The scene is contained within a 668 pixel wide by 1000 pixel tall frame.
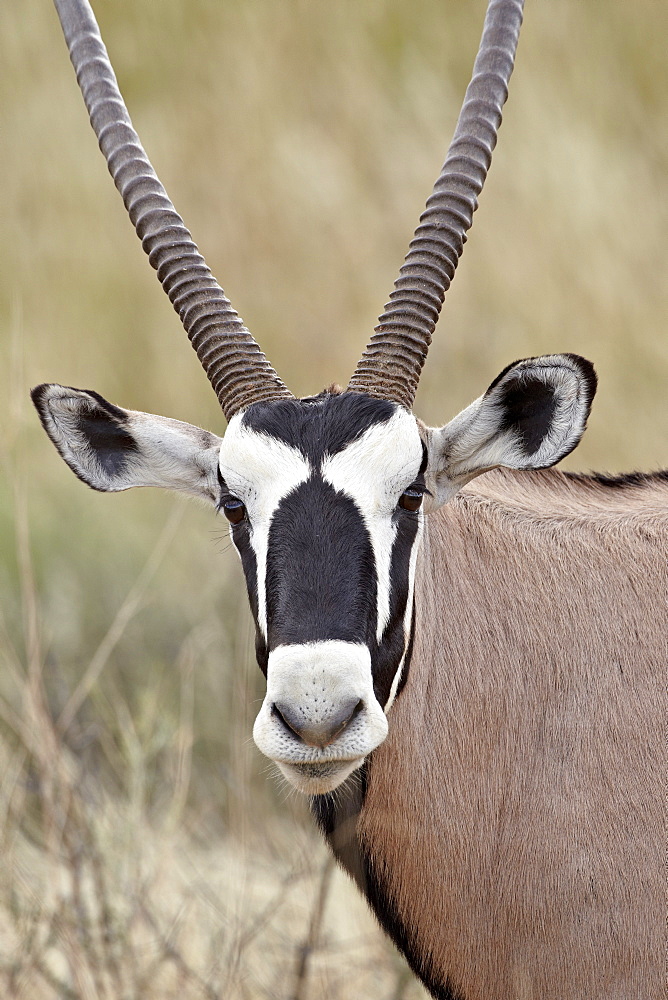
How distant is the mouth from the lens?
3.42m

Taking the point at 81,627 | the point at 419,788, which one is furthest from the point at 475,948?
the point at 81,627

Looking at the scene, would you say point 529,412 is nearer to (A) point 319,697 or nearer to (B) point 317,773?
(A) point 319,697

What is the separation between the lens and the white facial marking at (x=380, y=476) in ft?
12.1

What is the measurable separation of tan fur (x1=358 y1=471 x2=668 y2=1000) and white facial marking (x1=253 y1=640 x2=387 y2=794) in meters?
0.77

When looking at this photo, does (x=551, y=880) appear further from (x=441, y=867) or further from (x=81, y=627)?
(x=81, y=627)

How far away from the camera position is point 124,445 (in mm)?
4461

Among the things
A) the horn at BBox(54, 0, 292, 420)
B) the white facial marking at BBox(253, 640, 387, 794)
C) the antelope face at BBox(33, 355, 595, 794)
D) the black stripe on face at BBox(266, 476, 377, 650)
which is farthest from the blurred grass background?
the white facial marking at BBox(253, 640, 387, 794)

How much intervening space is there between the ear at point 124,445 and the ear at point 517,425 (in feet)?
3.00

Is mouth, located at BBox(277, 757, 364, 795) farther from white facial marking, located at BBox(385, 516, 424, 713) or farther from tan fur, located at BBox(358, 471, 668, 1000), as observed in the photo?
tan fur, located at BBox(358, 471, 668, 1000)

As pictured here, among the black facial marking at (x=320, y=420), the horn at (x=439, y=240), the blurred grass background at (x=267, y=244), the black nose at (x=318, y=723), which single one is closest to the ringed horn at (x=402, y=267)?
the horn at (x=439, y=240)

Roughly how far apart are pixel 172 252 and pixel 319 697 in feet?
6.92

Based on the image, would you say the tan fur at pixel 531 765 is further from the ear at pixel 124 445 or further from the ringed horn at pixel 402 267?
the ear at pixel 124 445

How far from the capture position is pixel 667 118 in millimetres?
11195

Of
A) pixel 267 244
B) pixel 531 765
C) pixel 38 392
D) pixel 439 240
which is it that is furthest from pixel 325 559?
pixel 267 244
